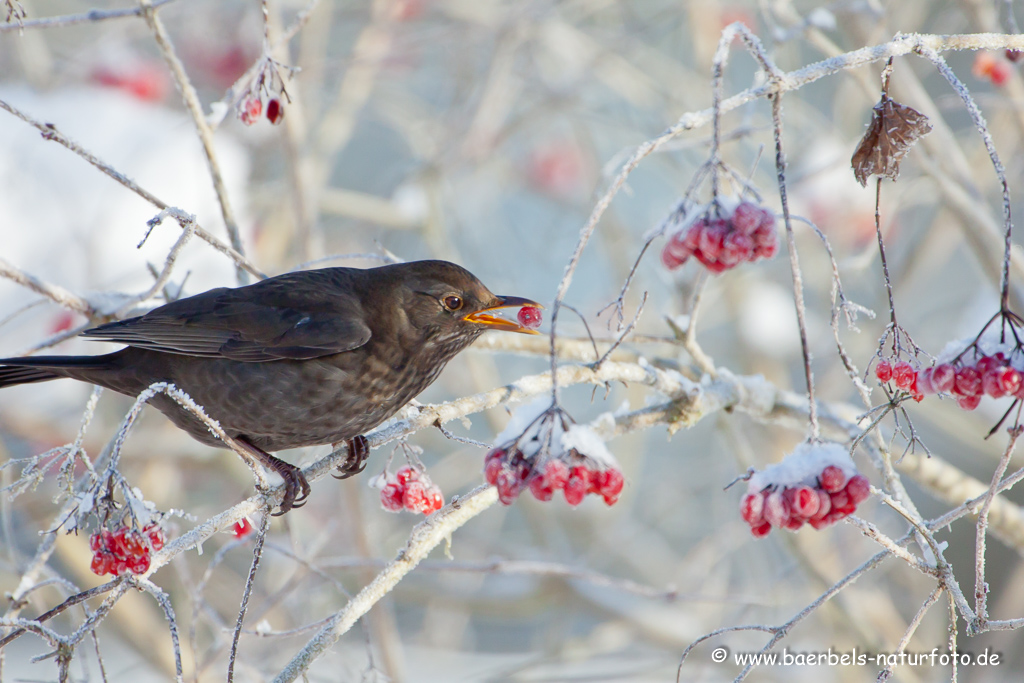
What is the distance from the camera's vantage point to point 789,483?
1.49 meters

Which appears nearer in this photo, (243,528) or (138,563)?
(138,563)

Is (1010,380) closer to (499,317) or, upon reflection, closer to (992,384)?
(992,384)

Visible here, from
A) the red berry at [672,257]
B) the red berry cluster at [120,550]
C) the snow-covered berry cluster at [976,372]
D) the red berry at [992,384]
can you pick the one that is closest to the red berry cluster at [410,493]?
the red berry cluster at [120,550]

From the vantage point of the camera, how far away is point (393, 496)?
2.35 meters

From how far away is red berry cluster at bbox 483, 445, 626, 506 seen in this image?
1.57 m

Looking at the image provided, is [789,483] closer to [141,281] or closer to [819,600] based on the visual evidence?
[819,600]

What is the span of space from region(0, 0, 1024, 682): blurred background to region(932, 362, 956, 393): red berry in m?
1.96

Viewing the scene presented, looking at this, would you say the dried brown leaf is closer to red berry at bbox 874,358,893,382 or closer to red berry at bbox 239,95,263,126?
red berry at bbox 874,358,893,382

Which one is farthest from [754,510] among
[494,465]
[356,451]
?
[356,451]

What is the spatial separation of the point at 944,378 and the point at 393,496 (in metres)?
1.43

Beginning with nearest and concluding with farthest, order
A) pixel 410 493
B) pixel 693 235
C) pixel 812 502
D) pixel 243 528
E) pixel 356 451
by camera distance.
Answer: pixel 812 502 < pixel 693 235 < pixel 410 493 < pixel 243 528 < pixel 356 451

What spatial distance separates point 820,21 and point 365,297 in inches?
70.1

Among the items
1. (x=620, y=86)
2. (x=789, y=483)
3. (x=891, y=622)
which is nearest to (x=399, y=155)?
(x=620, y=86)

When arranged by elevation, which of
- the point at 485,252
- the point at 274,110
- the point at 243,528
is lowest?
the point at 243,528
